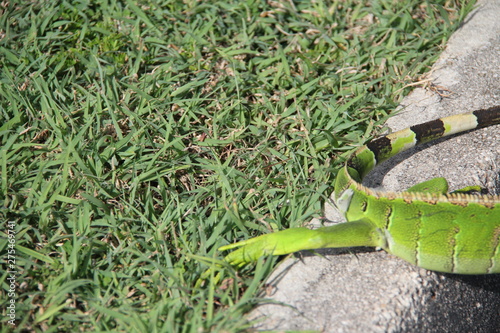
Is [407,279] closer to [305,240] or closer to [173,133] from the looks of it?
[305,240]

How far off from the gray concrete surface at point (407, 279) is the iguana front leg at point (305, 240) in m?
0.13

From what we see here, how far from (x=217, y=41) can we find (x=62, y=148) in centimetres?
148

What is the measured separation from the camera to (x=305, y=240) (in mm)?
2211

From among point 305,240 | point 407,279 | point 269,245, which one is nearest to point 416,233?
point 407,279

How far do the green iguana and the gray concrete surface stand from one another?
13cm

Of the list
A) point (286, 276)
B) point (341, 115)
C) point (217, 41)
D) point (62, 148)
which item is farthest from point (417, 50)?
point (62, 148)

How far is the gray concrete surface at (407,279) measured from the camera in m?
2.09

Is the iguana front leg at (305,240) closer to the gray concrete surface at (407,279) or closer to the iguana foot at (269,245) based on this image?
the iguana foot at (269,245)

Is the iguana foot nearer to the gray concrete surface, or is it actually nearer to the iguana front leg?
the iguana front leg

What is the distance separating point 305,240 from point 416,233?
1.79ft

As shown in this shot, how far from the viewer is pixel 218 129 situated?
3.00 meters

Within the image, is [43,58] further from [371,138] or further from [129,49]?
[371,138]

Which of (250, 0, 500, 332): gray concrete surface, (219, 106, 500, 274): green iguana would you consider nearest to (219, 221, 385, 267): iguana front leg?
(219, 106, 500, 274): green iguana

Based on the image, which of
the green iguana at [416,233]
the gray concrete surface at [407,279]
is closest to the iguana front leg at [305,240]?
the green iguana at [416,233]
